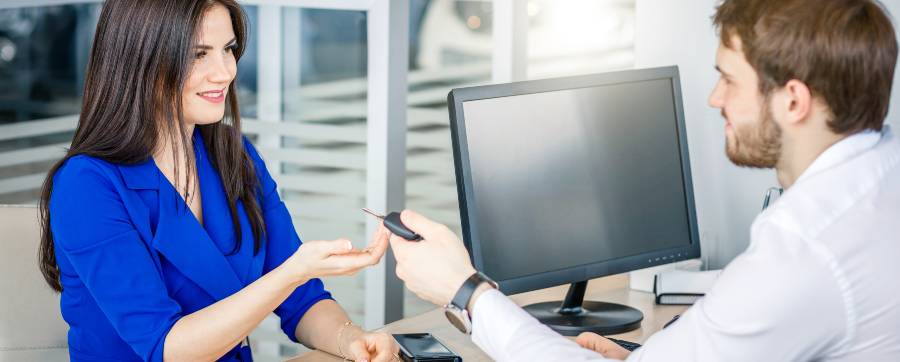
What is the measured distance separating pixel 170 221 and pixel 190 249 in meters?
0.06

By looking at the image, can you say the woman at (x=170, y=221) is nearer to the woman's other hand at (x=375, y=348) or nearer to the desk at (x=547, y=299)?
the woman's other hand at (x=375, y=348)

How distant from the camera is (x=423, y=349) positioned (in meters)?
1.68

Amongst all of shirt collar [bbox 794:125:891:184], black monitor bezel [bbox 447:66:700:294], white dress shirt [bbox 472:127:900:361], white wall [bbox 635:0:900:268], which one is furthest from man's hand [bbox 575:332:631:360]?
white wall [bbox 635:0:900:268]

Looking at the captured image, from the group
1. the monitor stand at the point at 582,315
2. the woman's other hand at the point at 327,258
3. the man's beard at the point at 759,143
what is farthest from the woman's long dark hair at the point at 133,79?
the man's beard at the point at 759,143

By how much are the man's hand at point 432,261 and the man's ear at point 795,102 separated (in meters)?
0.47

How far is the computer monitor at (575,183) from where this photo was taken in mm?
1753

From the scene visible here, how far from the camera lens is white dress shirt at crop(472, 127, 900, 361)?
44.2 inches

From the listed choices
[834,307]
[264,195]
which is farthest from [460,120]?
[834,307]

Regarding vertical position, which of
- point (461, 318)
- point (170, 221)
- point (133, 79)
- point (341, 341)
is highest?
point (133, 79)

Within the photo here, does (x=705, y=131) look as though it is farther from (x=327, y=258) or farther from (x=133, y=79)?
(x=133, y=79)

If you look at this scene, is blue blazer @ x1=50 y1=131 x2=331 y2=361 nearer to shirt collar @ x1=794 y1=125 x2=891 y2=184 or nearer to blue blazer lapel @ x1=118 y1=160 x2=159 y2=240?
blue blazer lapel @ x1=118 y1=160 x2=159 y2=240

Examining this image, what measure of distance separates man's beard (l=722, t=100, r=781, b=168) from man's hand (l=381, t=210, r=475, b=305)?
0.40m

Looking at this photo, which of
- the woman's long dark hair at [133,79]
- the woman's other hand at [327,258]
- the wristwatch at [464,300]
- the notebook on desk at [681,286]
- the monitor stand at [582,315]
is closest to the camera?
the wristwatch at [464,300]

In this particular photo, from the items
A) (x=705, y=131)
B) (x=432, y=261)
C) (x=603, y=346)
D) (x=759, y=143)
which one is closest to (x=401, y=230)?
(x=432, y=261)
